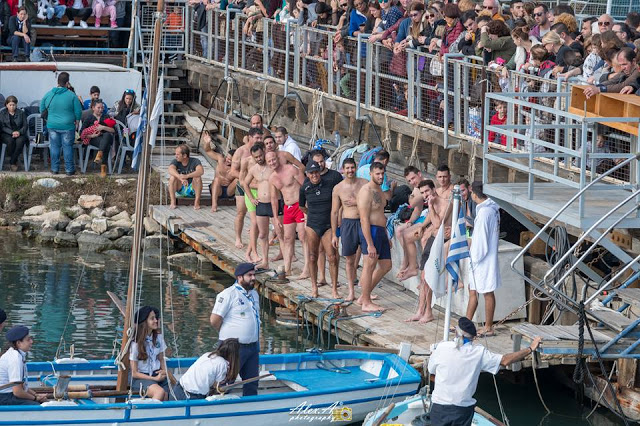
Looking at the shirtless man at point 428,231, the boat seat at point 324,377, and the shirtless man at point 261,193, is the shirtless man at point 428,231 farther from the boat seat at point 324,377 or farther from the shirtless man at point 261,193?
the shirtless man at point 261,193

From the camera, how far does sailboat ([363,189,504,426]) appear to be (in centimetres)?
1379

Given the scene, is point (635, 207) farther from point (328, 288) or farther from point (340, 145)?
point (340, 145)

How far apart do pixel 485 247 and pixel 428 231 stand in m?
1.23

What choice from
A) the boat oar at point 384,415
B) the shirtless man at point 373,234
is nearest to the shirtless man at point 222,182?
the shirtless man at point 373,234

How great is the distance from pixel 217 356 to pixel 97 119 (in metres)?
13.3

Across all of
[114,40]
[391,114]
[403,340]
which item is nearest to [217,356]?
[403,340]

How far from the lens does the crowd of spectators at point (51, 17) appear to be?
95.8ft

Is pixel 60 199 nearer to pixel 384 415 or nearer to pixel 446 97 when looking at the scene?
pixel 446 97

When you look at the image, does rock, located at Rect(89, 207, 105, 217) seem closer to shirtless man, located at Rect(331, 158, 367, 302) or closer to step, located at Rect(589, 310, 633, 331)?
shirtless man, located at Rect(331, 158, 367, 302)

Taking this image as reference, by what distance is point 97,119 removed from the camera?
2636 centimetres

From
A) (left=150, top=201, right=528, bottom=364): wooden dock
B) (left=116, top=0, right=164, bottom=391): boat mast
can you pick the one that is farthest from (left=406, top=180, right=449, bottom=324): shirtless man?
(left=116, top=0, right=164, bottom=391): boat mast

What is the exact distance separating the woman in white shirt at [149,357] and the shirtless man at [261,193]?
18.8 ft

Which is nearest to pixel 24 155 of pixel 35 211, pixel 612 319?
pixel 35 211

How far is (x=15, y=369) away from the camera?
13453 mm
